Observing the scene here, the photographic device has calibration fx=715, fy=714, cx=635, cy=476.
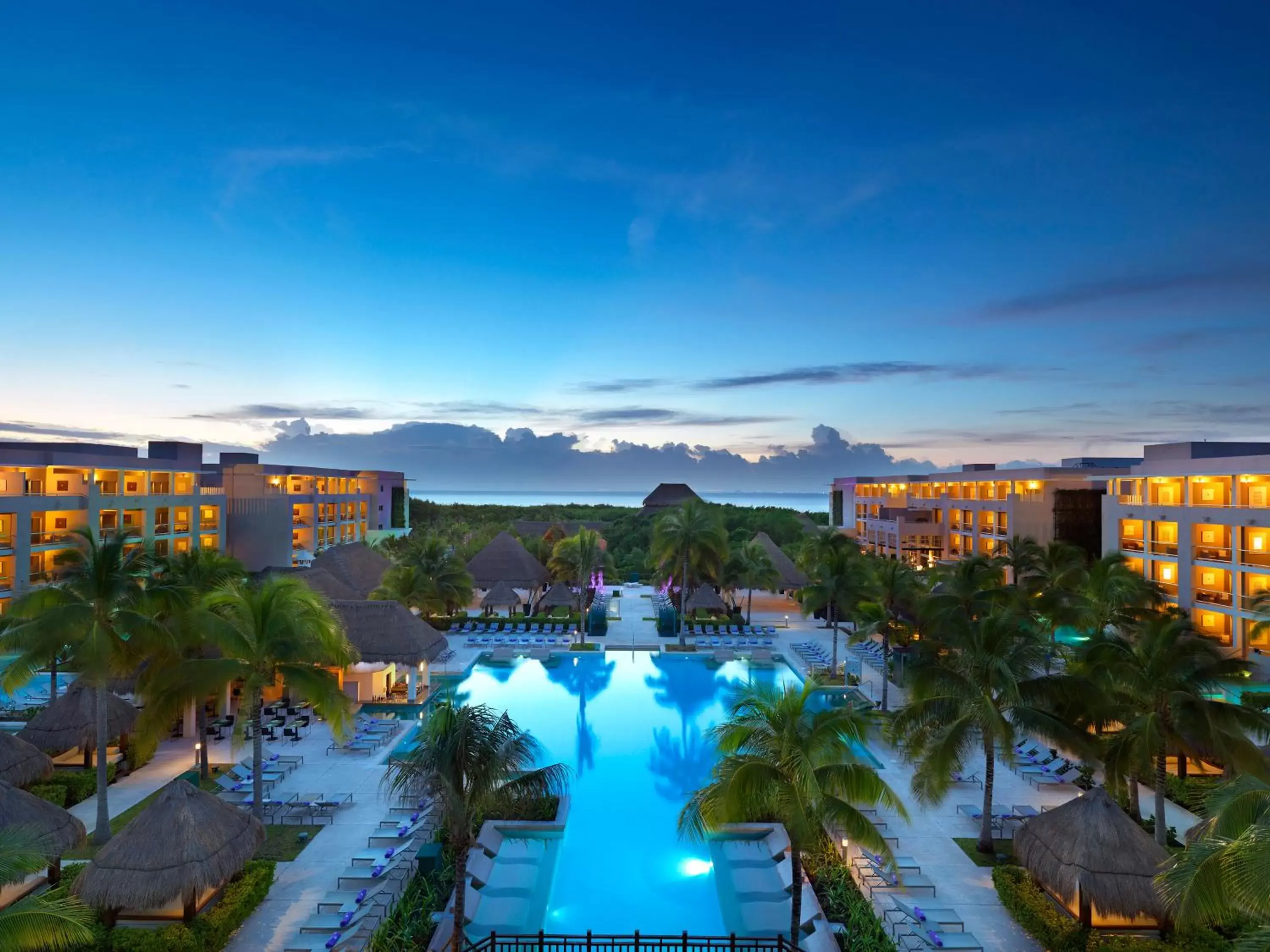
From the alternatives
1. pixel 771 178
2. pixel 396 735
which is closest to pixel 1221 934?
pixel 396 735

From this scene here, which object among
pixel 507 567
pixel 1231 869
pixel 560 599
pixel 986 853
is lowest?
pixel 986 853

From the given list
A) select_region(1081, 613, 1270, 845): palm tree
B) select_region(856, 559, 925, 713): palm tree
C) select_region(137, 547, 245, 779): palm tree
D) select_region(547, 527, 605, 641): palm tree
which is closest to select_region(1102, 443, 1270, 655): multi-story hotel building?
select_region(856, 559, 925, 713): palm tree

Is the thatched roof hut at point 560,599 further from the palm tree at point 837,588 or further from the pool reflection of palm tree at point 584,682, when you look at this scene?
the palm tree at point 837,588

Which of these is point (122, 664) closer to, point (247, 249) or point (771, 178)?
point (247, 249)

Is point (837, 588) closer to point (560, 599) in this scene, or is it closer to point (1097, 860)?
point (1097, 860)

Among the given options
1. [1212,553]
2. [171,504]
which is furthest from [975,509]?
[171,504]

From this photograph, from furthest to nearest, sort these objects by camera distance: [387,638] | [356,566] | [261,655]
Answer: [356,566] < [387,638] < [261,655]

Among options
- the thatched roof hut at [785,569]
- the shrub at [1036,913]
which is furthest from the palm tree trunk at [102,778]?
the thatched roof hut at [785,569]

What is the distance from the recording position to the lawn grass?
1345cm

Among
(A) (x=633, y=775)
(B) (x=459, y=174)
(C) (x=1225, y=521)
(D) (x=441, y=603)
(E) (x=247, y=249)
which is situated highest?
(B) (x=459, y=174)

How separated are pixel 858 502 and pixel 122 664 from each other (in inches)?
2281

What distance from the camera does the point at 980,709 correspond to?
43.0ft

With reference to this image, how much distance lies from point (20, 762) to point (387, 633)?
1034 centimetres

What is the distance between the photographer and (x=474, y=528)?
63.1 metres
